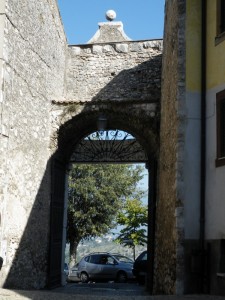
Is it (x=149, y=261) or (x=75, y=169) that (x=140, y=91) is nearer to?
(x=149, y=261)

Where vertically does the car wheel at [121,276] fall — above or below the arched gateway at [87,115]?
below

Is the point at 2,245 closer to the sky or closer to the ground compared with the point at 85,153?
closer to the ground

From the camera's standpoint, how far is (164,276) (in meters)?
10.9

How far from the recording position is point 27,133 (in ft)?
40.2

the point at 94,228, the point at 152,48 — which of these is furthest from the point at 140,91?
the point at 94,228

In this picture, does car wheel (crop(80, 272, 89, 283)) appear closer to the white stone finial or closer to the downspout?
the white stone finial

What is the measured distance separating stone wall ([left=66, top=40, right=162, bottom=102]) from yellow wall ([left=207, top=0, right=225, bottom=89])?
4517 millimetres

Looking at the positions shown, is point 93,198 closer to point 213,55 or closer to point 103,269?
point 103,269

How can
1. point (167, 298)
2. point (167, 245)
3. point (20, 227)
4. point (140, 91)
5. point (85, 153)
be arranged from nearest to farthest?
point (167, 298)
point (167, 245)
point (20, 227)
point (140, 91)
point (85, 153)

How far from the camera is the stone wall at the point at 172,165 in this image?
32.0ft

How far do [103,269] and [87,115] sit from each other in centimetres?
944

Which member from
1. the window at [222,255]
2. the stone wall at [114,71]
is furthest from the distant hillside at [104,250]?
the window at [222,255]

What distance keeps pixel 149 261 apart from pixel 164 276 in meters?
2.93

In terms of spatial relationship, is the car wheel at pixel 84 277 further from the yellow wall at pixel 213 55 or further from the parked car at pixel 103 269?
the yellow wall at pixel 213 55
